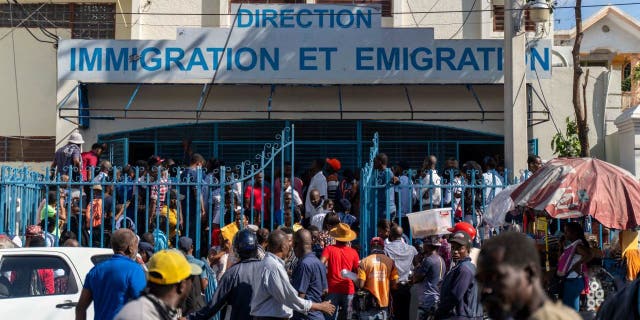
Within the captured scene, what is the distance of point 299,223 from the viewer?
13734 mm

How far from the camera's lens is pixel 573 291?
10.3 meters

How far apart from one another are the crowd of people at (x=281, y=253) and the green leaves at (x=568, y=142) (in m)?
2.85

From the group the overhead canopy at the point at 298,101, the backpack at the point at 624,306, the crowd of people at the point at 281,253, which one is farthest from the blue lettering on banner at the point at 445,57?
the backpack at the point at 624,306

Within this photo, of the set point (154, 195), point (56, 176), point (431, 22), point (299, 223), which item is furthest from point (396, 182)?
point (431, 22)

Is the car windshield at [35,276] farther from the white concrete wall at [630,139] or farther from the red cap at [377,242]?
the white concrete wall at [630,139]

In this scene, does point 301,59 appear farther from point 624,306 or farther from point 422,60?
point 624,306

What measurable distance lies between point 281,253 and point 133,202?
197 inches

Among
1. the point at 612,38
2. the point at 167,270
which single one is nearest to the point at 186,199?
the point at 167,270

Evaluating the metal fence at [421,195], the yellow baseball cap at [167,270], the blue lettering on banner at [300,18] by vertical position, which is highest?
the blue lettering on banner at [300,18]

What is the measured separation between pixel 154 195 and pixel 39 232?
5.16ft

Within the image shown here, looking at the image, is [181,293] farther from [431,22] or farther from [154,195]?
[431,22]

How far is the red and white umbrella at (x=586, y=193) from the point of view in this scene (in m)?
9.79

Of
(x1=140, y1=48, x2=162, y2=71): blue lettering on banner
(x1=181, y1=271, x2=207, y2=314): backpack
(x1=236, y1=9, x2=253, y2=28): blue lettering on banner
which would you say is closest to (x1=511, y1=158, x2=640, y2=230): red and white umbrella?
(x1=181, y1=271, x2=207, y2=314): backpack

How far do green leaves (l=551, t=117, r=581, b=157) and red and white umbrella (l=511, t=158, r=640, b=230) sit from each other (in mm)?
7491
